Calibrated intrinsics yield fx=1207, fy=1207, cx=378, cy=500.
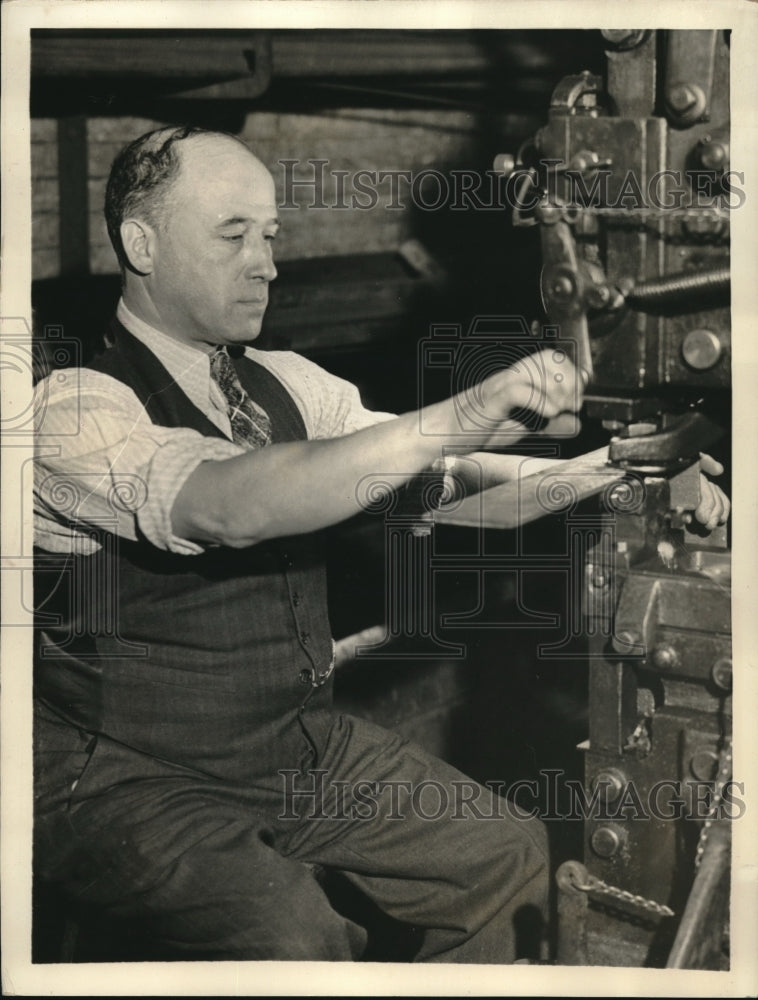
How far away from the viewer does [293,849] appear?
160cm

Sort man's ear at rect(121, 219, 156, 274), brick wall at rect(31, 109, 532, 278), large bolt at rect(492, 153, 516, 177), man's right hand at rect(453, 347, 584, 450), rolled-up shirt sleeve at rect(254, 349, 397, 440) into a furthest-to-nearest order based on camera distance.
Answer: brick wall at rect(31, 109, 532, 278), rolled-up shirt sleeve at rect(254, 349, 397, 440), man's ear at rect(121, 219, 156, 274), large bolt at rect(492, 153, 516, 177), man's right hand at rect(453, 347, 584, 450)

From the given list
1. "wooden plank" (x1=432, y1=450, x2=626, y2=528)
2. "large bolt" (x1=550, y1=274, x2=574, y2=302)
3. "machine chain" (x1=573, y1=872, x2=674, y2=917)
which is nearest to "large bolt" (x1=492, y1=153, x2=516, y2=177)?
"large bolt" (x1=550, y1=274, x2=574, y2=302)

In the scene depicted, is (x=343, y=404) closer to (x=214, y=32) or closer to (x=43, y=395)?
(x=43, y=395)

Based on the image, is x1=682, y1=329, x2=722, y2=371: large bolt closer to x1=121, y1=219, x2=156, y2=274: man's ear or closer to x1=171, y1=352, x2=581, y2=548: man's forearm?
x1=171, y1=352, x2=581, y2=548: man's forearm

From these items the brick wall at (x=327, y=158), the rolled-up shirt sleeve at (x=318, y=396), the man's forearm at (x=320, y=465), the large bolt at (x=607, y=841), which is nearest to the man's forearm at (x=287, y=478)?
the man's forearm at (x=320, y=465)

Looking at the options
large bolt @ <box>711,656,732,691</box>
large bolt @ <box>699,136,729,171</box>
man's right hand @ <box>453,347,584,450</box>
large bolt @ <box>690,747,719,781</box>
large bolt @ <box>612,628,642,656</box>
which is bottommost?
large bolt @ <box>690,747,719,781</box>

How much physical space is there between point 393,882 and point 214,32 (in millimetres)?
1548

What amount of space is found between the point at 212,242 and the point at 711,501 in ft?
2.42

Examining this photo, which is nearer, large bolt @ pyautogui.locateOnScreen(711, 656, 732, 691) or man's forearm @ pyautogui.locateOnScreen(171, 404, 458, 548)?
man's forearm @ pyautogui.locateOnScreen(171, 404, 458, 548)

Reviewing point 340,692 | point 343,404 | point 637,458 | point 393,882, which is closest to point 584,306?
point 637,458

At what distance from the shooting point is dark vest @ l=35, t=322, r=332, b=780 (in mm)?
1539

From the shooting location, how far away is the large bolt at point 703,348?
143 centimetres

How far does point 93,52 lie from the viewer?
2082mm

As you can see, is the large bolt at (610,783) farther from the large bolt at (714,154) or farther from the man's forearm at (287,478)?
the large bolt at (714,154)
